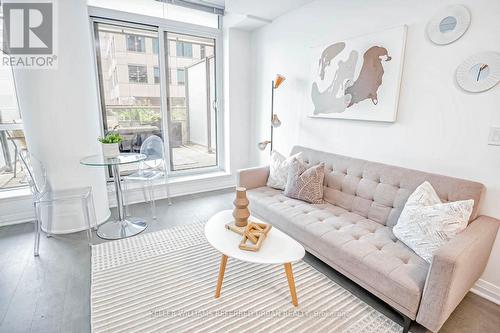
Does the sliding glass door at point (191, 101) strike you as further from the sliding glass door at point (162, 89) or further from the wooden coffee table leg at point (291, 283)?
the wooden coffee table leg at point (291, 283)

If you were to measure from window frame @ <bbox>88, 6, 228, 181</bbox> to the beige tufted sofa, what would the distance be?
1.58 m

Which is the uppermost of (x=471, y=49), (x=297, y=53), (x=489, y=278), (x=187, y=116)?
(x=297, y=53)

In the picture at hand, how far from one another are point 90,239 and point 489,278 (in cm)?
333

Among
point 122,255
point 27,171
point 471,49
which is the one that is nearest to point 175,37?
point 27,171

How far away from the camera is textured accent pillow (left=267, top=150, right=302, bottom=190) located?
2.81m

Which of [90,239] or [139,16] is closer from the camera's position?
[90,239]

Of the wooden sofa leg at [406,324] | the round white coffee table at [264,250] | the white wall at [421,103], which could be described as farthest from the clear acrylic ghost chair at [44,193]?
the wooden sofa leg at [406,324]

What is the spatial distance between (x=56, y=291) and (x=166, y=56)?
3.04 meters

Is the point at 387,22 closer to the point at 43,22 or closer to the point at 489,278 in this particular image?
the point at 489,278

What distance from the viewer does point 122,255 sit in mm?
2291

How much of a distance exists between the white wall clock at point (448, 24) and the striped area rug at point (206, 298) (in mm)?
1972

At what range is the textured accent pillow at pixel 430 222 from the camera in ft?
5.17

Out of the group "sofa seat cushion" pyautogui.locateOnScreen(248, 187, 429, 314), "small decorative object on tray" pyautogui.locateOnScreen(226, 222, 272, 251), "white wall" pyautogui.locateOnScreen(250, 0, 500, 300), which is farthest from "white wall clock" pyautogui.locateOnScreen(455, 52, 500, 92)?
"small decorative object on tray" pyautogui.locateOnScreen(226, 222, 272, 251)

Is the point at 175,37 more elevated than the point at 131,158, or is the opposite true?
the point at 175,37
